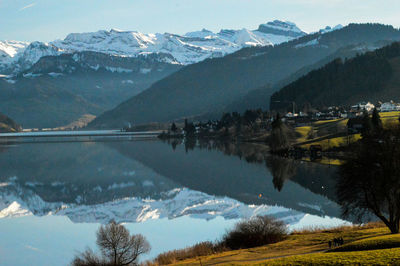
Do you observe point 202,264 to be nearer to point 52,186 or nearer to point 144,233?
point 144,233

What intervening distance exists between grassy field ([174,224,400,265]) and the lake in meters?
7.87

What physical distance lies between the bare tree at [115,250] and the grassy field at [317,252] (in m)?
3.51

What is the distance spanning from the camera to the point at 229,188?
290ft

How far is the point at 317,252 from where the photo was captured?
36.2 m

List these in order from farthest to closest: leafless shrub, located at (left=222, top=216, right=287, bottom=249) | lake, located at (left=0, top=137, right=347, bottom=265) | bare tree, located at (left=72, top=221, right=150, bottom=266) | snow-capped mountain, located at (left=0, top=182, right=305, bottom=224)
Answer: snow-capped mountain, located at (left=0, top=182, right=305, bottom=224), lake, located at (left=0, top=137, right=347, bottom=265), leafless shrub, located at (left=222, top=216, right=287, bottom=249), bare tree, located at (left=72, top=221, right=150, bottom=266)

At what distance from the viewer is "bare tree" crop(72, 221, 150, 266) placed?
126 feet

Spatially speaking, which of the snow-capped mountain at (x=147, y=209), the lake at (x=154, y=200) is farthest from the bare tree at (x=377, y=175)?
the snow-capped mountain at (x=147, y=209)

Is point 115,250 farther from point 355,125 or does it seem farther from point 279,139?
point 355,125

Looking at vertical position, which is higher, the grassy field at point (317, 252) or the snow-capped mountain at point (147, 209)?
the grassy field at point (317, 252)

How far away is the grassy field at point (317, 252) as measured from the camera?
2702 centimetres

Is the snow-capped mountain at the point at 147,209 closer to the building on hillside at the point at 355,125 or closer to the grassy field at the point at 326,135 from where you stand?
the grassy field at the point at 326,135

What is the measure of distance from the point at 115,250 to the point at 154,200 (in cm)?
4025

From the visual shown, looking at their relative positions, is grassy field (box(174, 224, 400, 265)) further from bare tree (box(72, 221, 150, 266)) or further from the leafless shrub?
bare tree (box(72, 221, 150, 266))

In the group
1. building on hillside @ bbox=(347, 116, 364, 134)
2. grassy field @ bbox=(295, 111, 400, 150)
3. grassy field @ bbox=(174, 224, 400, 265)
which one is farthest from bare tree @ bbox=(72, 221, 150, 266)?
building on hillside @ bbox=(347, 116, 364, 134)
